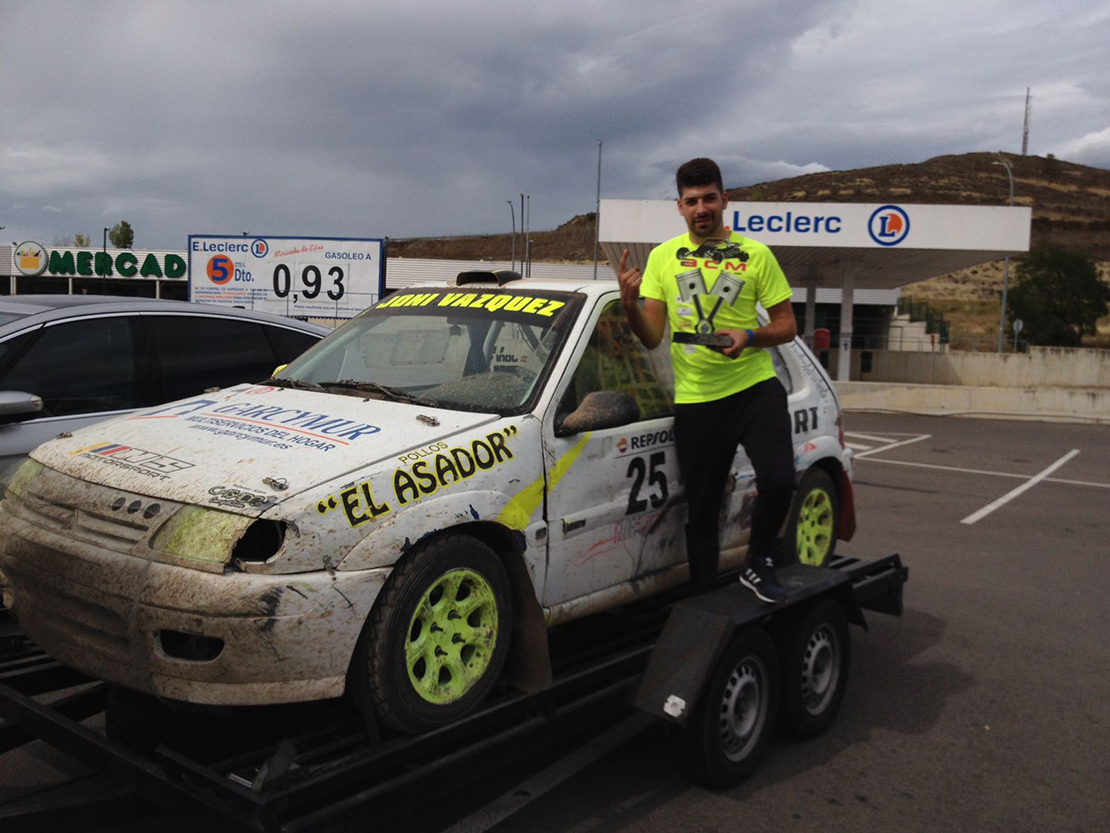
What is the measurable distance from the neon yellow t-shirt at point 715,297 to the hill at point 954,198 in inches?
3487

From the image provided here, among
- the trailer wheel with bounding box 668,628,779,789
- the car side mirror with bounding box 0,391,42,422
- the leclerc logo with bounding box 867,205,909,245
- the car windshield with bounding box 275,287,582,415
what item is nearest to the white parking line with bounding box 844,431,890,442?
the leclerc logo with bounding box 867,205,909,245

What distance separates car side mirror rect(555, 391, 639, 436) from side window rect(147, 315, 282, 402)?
2.55 m

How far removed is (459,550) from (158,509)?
91cm

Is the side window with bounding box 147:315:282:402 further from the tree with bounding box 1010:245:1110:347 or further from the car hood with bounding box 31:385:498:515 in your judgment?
the tree with bounding box 1010:245:1110:347

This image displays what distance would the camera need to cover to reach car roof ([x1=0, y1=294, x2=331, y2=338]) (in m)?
4.98

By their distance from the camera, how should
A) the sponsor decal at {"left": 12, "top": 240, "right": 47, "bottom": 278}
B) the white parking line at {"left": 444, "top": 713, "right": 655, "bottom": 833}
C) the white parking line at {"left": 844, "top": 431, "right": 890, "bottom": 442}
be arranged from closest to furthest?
the white parking line at {"left": 444, "top": 713, "right": 655, "bottom": 833}, the white parking line at {"left": 844, "top": 431, "right": 890, "bottom": 442}, the sponsor decal at {"left": 12, "top": 240, "right": 47, "bottom": 278}

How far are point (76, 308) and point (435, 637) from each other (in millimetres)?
3076

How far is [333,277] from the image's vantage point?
101 feet

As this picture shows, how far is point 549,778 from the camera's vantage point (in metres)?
3.96

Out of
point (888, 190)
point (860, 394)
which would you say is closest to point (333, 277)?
point (860, 394)

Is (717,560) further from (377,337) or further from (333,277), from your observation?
(333,277)

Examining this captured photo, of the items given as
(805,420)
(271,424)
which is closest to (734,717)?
(805,420)

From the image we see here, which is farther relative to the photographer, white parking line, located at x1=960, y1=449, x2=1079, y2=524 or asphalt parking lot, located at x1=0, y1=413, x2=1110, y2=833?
white parking line, located at x1=960, y1=449, x2=1079, y2=524

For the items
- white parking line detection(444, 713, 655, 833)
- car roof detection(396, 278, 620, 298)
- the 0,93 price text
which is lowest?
white parking line detection(444, 713, 655, 833)
